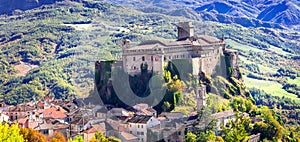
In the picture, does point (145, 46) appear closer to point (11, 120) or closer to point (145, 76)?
point (145, 76)

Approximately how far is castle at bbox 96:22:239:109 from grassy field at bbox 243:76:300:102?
2735 inches

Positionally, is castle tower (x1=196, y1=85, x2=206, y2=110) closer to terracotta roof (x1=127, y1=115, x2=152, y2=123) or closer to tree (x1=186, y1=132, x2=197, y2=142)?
tree (x1=186, y1=132, x2=197, y2=142)

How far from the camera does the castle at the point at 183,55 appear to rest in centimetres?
7519

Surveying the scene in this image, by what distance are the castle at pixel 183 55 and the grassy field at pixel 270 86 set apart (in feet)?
228

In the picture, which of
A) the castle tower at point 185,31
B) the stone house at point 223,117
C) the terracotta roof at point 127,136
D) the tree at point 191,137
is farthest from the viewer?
the castle tower at point 185,31

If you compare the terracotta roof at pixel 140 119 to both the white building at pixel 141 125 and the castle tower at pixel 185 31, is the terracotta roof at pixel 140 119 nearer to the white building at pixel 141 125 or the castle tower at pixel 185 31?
the white building at pixel 141 125

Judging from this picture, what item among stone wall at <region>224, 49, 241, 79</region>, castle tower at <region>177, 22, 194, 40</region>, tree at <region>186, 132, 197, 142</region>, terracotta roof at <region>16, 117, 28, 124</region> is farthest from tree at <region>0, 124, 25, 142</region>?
stone wall at <region>224, 49, 241, 79</region>

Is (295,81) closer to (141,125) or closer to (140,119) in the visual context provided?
(140,119)

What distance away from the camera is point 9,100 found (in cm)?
15200

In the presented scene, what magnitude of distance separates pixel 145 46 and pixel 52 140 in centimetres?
2752

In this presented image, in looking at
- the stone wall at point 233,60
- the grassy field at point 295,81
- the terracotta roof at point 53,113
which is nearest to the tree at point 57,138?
the terracotta roof at point 53,113

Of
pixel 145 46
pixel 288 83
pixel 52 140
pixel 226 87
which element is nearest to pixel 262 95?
pixel 288 83

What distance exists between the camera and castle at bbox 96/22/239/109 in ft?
247

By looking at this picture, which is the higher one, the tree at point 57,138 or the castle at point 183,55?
the castle at point 183,55
